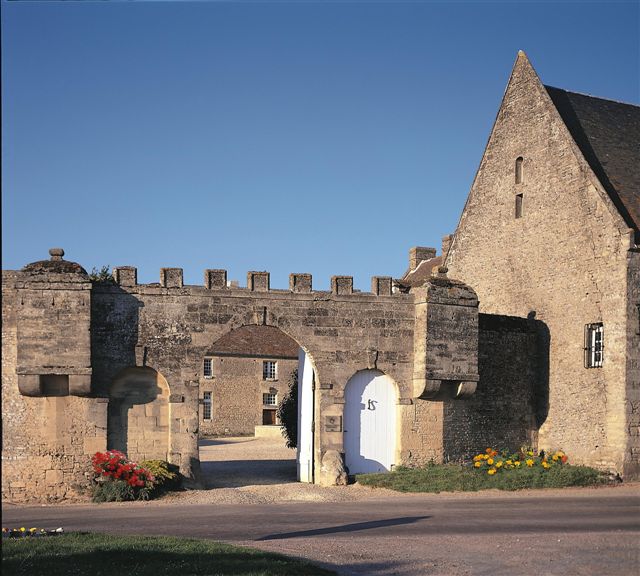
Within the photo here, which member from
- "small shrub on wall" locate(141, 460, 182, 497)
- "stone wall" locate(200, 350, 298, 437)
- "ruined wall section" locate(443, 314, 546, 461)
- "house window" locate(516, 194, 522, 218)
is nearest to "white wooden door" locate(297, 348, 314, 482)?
"ruined wall section" locate(443, 314, 546, 461)

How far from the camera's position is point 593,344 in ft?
66.9

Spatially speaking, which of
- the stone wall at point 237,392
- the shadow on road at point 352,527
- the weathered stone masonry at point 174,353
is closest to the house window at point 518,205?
the weathered stone masonry at point 174,353

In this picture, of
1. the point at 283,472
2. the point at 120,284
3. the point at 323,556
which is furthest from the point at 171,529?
the point at 283,472

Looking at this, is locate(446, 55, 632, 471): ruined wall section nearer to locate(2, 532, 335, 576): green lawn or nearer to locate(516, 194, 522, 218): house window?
locate(516, 194, 522, 218): house window

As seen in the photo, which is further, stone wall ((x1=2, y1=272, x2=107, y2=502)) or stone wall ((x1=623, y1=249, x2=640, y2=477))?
stone wall ((x1=623, y1=249, x2=640, y2=477))

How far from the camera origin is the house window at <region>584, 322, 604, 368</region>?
20266 millimetres

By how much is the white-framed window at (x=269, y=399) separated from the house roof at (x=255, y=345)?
1.86 meters

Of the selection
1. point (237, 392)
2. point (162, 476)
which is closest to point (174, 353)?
point (162, 476)

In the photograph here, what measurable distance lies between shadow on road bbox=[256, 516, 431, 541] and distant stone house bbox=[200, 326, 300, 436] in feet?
89.7

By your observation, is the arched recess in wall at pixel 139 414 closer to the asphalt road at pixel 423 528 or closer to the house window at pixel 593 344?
the asphalt road at pixel 423 528

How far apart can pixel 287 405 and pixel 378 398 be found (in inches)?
205

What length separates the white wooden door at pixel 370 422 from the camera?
18938mm

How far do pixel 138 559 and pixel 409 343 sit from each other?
1064 centimetres

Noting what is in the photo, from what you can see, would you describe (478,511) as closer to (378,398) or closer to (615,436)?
(378,398)
